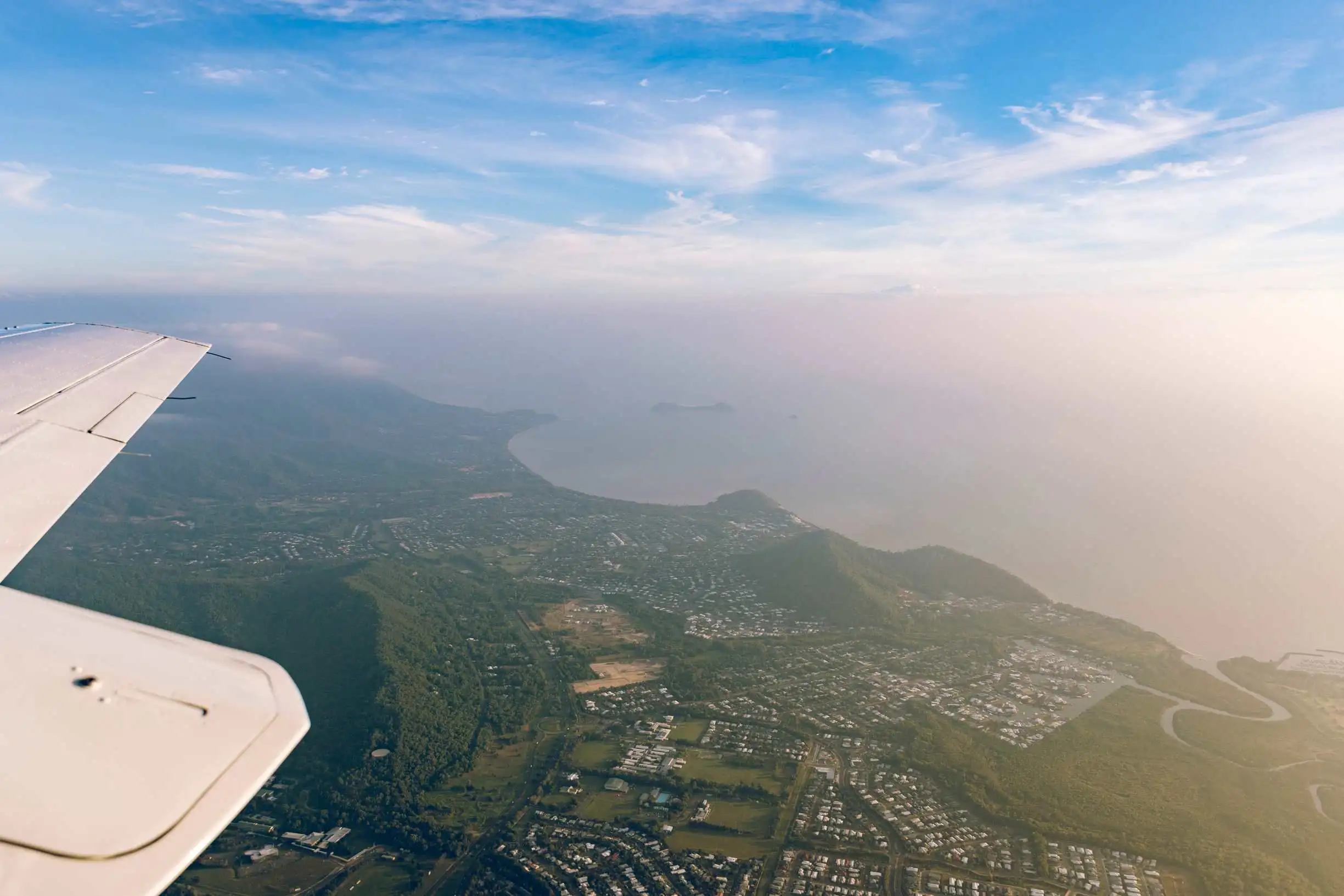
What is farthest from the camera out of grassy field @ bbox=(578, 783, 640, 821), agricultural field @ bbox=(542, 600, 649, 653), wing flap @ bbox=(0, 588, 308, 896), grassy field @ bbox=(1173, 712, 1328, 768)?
agricultural field @ bbox=(542, 600, 649, 653)

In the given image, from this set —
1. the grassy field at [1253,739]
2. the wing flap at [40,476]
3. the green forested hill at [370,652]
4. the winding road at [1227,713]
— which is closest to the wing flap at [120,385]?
the wing flap at [40,476]

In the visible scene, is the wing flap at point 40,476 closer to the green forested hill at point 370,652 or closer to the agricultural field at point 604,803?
the green forested hill at point 370,652

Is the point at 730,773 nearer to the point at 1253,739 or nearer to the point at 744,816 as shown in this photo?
the point at 744,816

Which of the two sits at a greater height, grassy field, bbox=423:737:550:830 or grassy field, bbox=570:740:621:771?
grassy field, bbox=570:740:621:771

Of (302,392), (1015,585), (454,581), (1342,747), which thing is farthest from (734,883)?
(302,392)

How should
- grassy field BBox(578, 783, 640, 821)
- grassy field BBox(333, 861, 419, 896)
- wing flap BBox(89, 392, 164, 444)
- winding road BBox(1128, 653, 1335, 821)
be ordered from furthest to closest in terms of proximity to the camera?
winding road BBox(1128, 653, 1335, 821) → grassy field BBox(578, 783, 640, 821) → grassy field BBox(333, 861, 419, 896) → wing flap BBox(89, 392, 164, 444)

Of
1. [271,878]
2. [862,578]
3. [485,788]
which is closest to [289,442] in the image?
[862,578]

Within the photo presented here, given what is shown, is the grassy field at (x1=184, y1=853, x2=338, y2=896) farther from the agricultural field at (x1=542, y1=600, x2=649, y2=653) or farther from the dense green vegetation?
the agricultural field at (x1=542, y1=600, x2=649, y2=653)

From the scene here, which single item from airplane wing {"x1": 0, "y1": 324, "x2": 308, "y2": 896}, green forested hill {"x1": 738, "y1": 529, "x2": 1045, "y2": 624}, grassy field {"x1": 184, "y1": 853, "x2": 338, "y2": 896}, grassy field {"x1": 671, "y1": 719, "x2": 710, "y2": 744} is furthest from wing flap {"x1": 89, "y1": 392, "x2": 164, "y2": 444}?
green forested hill {"x1": 738, "y1": 529, "x2": 1045, "y2": 624}
